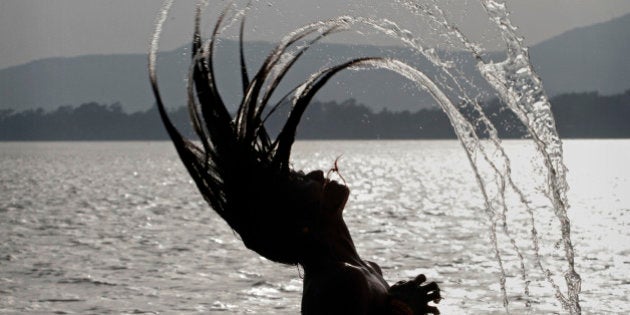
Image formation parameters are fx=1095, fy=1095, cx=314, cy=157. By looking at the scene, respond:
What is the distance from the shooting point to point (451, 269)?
31344mm

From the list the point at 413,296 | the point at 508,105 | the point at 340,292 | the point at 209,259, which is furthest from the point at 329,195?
the point at 209,259

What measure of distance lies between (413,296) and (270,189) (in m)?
0.60

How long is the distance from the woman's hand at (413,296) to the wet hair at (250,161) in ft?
1.11

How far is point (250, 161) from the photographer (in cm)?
343

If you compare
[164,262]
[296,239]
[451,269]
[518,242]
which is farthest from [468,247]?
[296,239]

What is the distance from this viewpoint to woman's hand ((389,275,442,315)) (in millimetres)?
3436

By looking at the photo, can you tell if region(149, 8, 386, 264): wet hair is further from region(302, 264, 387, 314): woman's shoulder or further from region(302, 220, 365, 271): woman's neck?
region(302, 264, 387, 314): woman's shoulder

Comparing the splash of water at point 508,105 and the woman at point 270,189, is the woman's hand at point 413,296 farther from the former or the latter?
the splash of water at point 508,105

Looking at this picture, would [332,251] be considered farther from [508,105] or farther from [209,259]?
[209,259]

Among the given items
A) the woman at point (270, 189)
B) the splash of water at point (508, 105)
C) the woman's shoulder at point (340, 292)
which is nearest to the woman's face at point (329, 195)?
the woman at point (270, 189)

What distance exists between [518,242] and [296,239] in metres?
43.5

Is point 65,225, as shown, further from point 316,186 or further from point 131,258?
point 316,186

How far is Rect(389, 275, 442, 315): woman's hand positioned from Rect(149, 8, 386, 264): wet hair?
337 mm

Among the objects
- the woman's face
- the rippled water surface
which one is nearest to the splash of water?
the rippled water surface
